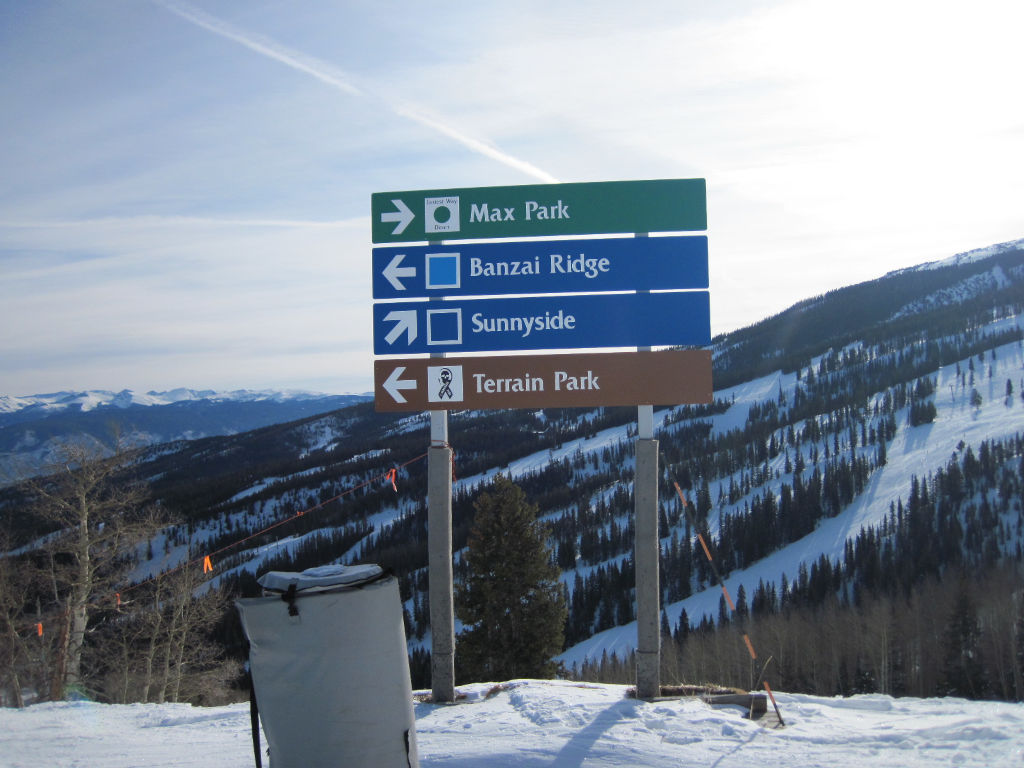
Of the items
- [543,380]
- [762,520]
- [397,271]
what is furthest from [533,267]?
[762,520]

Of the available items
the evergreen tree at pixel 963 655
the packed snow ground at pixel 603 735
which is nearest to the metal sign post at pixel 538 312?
the packed snow ground at pixel 603 735

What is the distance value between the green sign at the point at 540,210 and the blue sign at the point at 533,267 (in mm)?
159

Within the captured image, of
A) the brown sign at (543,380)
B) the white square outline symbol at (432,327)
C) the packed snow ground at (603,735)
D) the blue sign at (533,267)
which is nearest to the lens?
the packed snow ground at (603,735)

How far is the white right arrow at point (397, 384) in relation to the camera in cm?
905

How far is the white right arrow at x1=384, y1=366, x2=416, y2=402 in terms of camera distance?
905 cm

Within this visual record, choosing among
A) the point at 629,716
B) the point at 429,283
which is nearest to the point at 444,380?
the point at 429,283

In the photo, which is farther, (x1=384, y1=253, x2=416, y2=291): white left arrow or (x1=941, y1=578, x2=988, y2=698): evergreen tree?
(x1=941, y1=578, x2=988, y2=698): evergreen tree

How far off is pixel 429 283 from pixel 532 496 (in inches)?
6123

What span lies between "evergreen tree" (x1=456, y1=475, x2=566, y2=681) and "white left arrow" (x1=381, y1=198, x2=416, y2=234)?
1877 centimetres

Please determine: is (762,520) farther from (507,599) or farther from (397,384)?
(397,384)

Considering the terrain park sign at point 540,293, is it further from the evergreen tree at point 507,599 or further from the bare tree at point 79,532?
the evergreen tree at point 507,599

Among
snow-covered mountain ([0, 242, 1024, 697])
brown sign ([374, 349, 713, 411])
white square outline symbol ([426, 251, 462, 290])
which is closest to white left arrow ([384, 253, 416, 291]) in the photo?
white square outline symbol ([426, 251, 462, 290])

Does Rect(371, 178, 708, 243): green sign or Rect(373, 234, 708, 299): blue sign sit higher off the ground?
Rect(371, 178, 708, 243): green sign

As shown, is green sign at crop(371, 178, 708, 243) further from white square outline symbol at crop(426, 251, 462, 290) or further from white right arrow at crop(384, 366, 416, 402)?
white right arrow at crop(384, 366, 416, 402)
